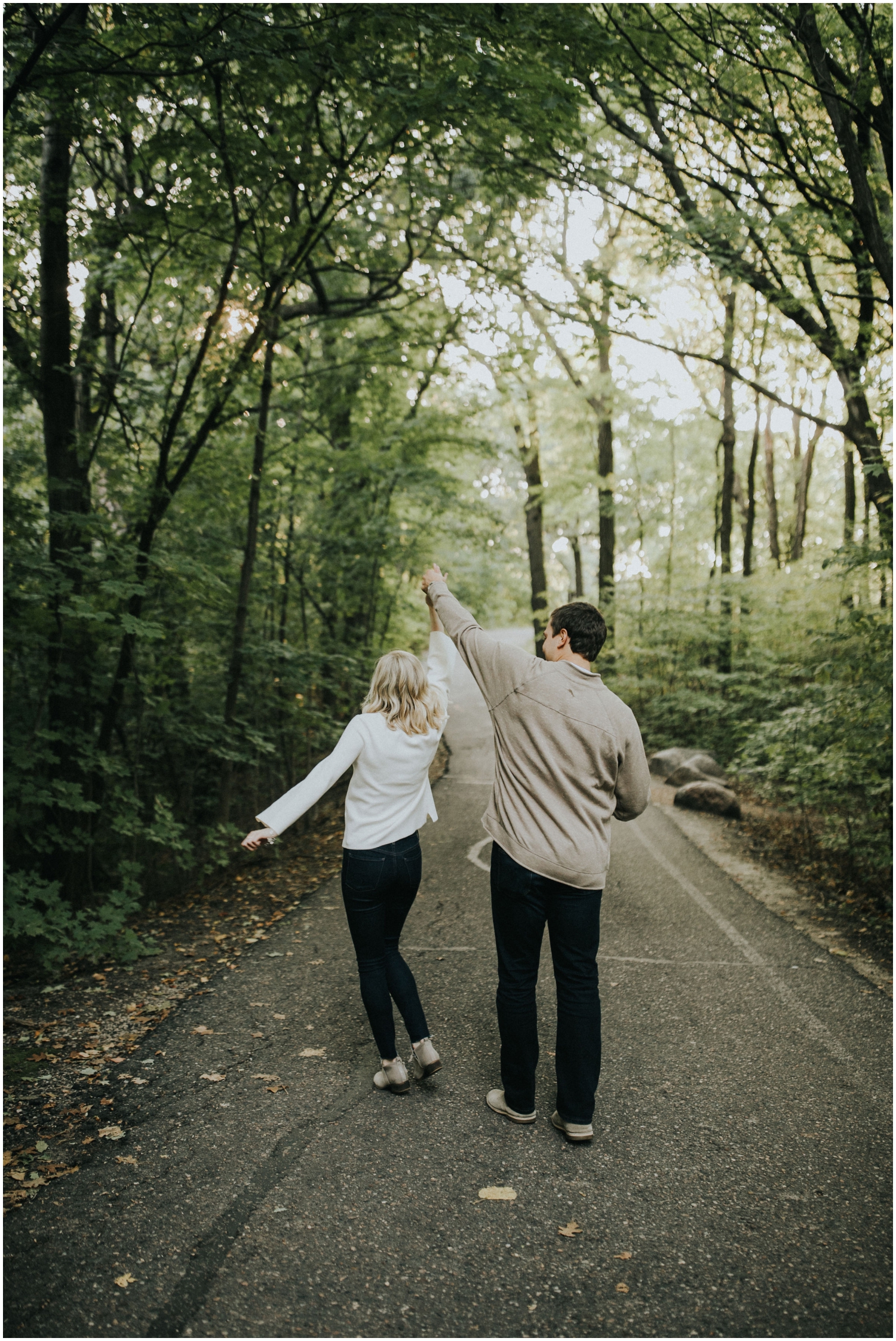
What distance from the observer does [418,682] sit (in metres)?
3.57

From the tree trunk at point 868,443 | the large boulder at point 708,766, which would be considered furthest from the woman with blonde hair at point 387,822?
the large boulder at point 708,766

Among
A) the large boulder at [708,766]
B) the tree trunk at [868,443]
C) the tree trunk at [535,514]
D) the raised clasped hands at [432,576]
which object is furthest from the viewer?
the tree trunk at [535,514]

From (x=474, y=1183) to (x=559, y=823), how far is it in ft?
4.76

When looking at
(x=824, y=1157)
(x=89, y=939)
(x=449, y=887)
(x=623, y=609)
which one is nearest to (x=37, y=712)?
(x=89, y=939)

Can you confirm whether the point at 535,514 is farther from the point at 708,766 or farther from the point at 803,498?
the point at 708,766

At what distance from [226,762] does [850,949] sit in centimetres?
586

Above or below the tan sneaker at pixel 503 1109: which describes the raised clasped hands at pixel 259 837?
above

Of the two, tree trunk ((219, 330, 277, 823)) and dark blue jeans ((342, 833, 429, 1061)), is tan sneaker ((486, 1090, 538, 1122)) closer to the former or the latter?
dark blue jeans ((342, 833, 429, 1061))

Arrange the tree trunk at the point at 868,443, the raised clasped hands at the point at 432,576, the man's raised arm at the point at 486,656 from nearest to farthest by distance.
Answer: the man's raised arm at the point at 486,656, the raised clasped hands at the point at 432,576, the tree trunk at the point at 868,443

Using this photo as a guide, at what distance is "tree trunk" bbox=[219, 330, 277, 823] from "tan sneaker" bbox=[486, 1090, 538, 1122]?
14.8 feet

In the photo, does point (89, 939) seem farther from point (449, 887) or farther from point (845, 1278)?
point (845, 1278)

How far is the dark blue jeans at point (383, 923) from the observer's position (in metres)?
3.46

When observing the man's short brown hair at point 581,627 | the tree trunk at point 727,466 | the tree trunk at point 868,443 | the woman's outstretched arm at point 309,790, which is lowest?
the woman's outstretched arm at point 309,790

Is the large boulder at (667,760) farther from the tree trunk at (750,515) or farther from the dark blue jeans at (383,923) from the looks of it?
the dark blue jeans at (383,923)
